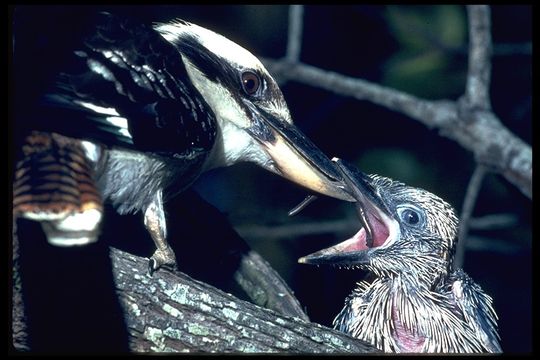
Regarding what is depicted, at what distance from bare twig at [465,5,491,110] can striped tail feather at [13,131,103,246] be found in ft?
8.56

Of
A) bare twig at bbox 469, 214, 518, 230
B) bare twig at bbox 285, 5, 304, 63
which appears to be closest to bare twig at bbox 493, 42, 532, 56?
bare twig at bbox 469, 214, 518, 230

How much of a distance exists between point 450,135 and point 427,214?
0.95 metres

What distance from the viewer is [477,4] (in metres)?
5.23

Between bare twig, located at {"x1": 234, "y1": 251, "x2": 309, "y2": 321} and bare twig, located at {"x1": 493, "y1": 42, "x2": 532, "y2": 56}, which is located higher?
bare twig, located at {"x1": 493, "y1": 42, "x2": 532, "y2": 56}

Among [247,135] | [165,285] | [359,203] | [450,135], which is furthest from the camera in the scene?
[450,135]

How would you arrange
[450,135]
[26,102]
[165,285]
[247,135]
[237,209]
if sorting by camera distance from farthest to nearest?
[237,209]
[450,135]
[247,135]
[165,285]
[26,102]

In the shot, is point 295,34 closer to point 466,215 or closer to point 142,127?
point 466,215

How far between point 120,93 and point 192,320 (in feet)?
2.65

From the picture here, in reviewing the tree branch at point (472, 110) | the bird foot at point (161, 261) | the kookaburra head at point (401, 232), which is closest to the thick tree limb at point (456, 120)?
the tree branch at point (472, 110)

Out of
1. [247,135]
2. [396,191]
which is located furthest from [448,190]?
[247,135]

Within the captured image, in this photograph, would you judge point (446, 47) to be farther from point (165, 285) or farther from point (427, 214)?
point (165, 285)

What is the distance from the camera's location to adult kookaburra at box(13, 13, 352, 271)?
2.95m

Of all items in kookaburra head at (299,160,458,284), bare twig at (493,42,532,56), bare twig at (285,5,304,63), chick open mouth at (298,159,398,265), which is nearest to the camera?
chick open mouth at (298,159,398,265)

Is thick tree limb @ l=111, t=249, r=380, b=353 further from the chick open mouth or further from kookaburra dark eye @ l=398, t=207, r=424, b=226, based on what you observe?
kookaburra dark eye @ l=398, t=207, r=424, b=226
